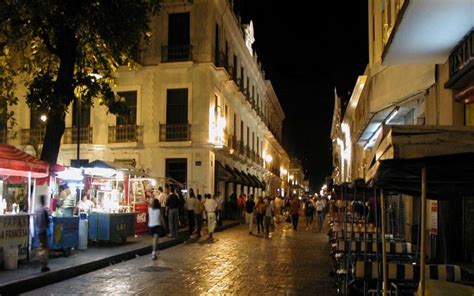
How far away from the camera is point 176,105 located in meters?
31.3

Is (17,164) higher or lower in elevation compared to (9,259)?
higher

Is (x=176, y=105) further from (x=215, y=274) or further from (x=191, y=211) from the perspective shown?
(x=215, y=274)

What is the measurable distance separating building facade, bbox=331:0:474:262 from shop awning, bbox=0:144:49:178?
7640 millimetres

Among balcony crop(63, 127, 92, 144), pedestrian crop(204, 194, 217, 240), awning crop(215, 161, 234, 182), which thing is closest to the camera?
pedestrian crop(204, 194, 217, 240)

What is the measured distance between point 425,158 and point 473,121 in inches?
280

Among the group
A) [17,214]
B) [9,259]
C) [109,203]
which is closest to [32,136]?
[109,203]

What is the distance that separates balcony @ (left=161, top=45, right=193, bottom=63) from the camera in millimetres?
30766

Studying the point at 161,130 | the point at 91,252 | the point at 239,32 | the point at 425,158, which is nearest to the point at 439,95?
the point at 425,158

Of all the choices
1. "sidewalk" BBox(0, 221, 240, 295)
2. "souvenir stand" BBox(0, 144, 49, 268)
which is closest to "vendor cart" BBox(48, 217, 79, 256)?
"sidewalk" BBox(0, 221, 240, 295)

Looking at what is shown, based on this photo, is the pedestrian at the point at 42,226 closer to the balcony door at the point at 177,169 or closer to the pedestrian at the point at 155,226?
the pedestrian at the point at 155,226

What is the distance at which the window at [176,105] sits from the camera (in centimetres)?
3122

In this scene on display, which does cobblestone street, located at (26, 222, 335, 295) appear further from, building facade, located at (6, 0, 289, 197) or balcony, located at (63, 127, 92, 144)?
balcony, located at (63, 127, 92, 144)

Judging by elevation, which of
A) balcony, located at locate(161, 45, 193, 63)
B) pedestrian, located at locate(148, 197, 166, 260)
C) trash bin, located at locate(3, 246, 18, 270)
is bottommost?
trash bin, located at locate(3, 246, 18, 270)

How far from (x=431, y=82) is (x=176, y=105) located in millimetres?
20021
